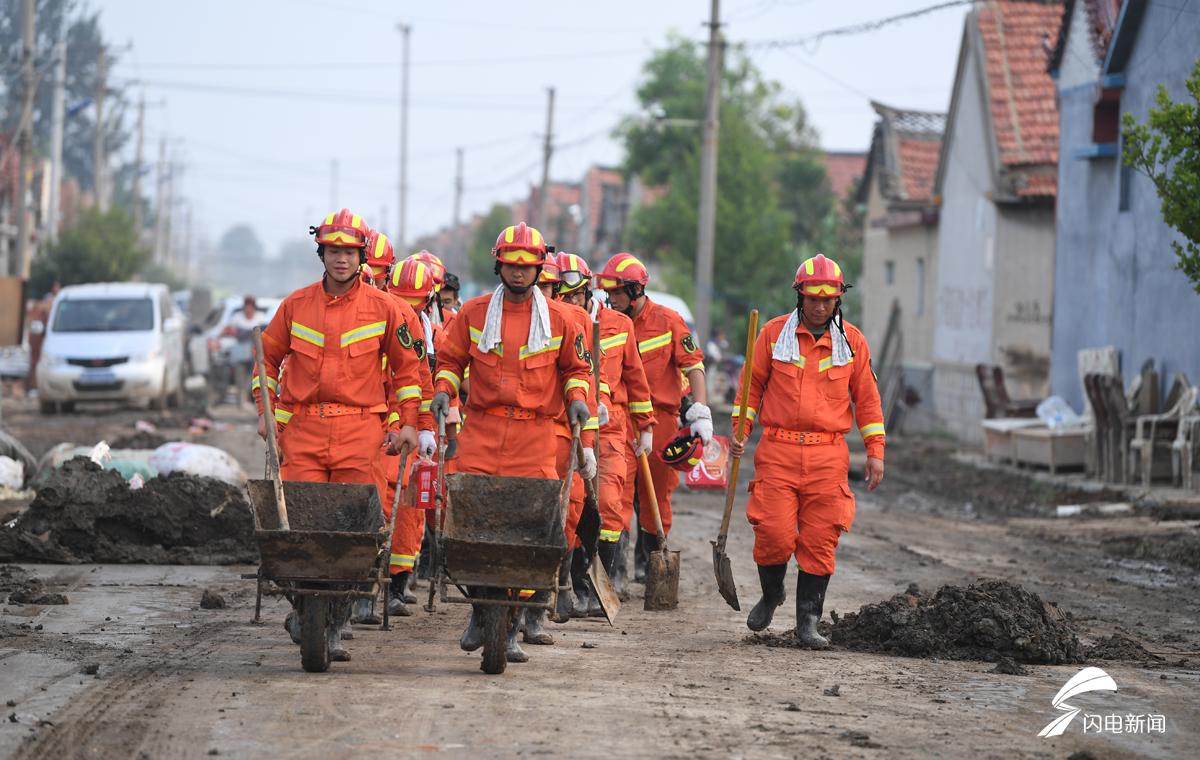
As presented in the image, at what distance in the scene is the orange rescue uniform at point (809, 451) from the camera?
9.09 metres

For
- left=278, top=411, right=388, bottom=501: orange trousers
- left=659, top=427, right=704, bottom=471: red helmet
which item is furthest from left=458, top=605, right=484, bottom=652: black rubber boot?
left=659, top=427, right=704, bottom=471: red helmet

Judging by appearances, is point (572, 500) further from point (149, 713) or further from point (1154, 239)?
point (1154, 239)

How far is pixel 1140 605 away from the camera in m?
11.5

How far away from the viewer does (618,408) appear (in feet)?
34.5

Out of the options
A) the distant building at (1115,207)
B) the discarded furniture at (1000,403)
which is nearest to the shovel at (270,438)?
the distant building at (1115,207)

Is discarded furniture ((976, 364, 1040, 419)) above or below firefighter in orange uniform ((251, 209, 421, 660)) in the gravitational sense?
below

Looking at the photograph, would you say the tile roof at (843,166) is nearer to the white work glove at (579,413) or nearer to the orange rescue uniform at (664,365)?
the orange rescue uniform at (664,365)

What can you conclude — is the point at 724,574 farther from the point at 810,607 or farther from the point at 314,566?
the point at 314,566

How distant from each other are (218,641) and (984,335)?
76.9 ft

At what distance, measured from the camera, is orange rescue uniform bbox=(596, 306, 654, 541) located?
10.2 metres

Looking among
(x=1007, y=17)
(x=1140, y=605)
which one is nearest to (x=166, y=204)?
(x=1007, y=17)

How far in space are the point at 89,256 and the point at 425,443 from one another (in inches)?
1515

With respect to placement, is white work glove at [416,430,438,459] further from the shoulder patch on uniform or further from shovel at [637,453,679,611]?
shovel at [637,453,679,611]

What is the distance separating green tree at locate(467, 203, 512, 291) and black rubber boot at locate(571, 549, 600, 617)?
68.5 m
